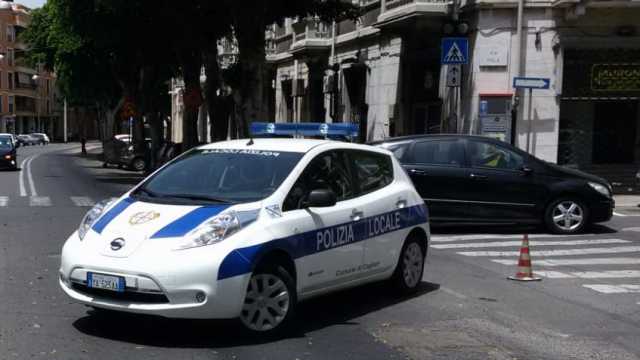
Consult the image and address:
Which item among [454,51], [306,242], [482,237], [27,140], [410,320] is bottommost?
[27,140]

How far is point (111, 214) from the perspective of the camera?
6863 millimetres

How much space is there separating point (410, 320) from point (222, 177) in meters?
2.16

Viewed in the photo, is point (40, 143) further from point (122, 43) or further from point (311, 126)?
point (311, 126)

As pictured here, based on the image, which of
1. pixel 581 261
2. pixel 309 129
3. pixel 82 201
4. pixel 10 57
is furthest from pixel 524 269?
pixel 10 57

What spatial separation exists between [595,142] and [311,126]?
967cm

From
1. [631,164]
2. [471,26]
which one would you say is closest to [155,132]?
[471,26]

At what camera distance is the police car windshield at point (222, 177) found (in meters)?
6.99

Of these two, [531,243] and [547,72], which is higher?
[547,72]

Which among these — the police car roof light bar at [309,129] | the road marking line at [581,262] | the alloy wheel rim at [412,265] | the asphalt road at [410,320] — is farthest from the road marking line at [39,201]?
the alloy wheel rim at [412,265]

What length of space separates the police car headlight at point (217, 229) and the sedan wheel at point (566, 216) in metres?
8.87

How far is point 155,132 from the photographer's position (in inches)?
1527

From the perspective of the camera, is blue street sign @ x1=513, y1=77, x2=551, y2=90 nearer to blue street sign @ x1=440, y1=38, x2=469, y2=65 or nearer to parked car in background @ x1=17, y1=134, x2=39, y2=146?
blue street sign @ x1=440, y1=38, x2=469, y2=65

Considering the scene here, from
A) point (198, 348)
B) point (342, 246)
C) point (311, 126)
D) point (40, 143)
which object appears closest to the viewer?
point (198, 348)

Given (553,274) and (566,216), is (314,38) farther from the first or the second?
(553,274)
